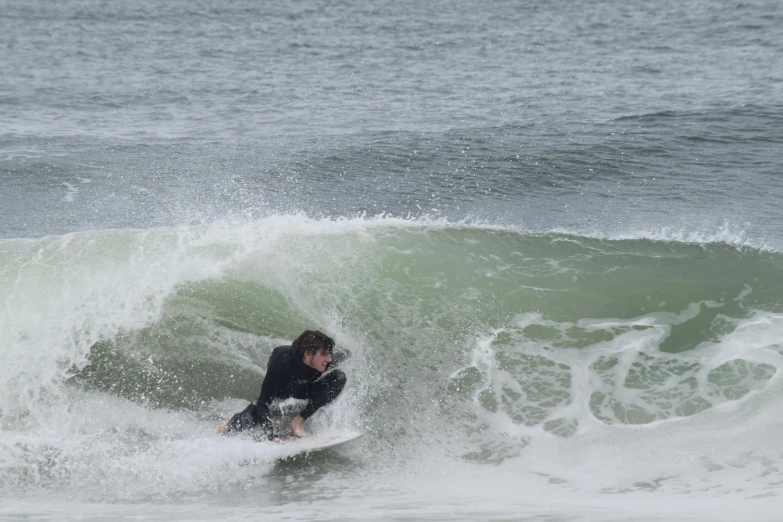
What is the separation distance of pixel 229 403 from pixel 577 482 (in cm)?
285

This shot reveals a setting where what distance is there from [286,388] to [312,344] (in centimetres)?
42

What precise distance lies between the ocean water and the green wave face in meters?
0.03

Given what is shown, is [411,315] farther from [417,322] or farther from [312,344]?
[312,344]

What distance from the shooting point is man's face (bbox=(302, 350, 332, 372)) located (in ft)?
20.5

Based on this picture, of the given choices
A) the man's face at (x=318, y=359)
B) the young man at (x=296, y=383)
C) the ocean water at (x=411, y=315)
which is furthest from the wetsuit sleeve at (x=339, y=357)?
the ocean water at (x=411, y=315)

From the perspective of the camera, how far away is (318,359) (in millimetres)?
6254

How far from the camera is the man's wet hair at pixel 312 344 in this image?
624 cm

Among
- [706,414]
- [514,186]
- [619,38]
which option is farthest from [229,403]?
[619,38]

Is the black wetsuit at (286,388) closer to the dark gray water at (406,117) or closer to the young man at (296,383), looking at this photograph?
the young man at (296,383)

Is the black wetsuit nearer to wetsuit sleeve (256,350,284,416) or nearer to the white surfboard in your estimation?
wetsuit sleeve (256,350,284,416)

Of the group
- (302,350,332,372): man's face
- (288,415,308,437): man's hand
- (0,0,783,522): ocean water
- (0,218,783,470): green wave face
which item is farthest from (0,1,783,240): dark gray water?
(302,350,332,372): man's face

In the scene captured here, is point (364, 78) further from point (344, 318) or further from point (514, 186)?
point (344, 318)

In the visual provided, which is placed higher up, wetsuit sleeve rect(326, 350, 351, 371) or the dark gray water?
the dark gray water

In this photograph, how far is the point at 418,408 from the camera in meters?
7.06
